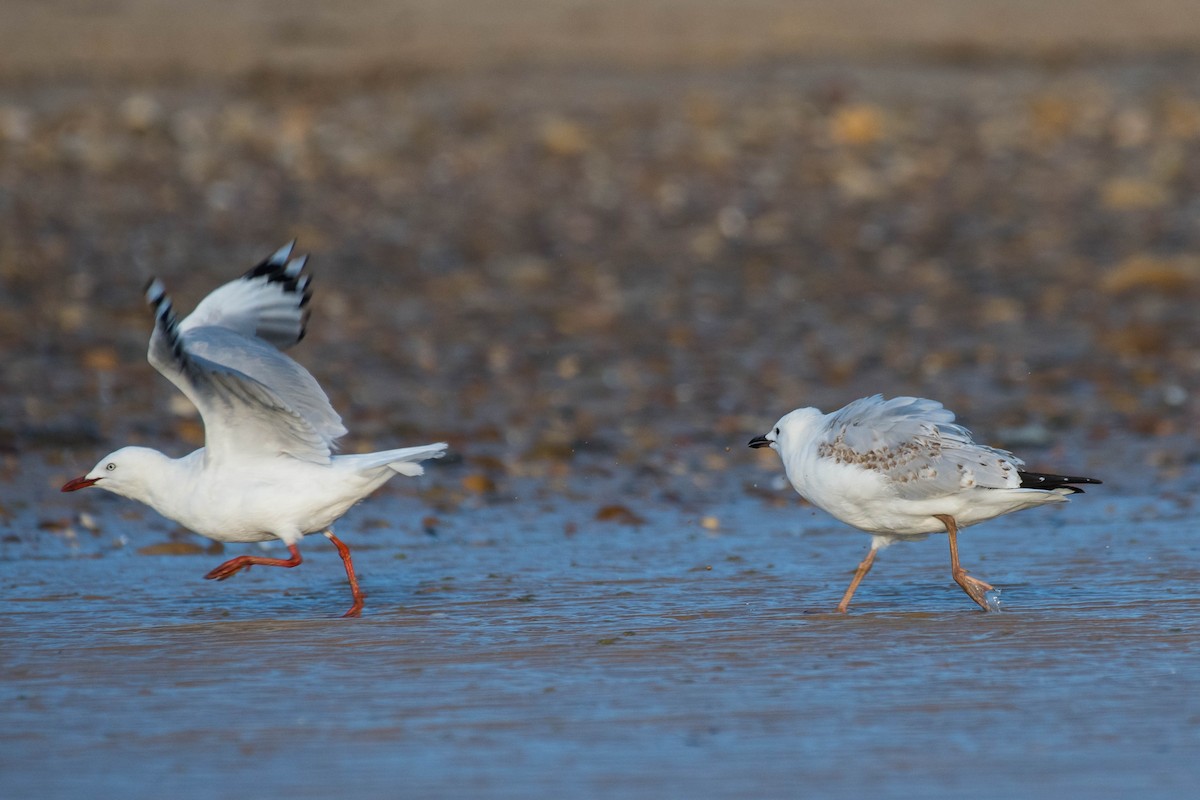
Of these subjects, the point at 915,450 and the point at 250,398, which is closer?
the point at 915,450

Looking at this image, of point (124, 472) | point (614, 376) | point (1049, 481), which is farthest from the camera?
point (614, 376)

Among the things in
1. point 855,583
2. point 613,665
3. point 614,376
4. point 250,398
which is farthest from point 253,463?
point 614,376

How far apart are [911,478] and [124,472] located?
9.03 ft

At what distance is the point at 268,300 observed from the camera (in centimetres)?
684

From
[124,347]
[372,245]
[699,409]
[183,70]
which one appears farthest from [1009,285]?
[183,70]

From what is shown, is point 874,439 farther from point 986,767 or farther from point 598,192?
point 598,192

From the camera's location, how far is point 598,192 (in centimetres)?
1391

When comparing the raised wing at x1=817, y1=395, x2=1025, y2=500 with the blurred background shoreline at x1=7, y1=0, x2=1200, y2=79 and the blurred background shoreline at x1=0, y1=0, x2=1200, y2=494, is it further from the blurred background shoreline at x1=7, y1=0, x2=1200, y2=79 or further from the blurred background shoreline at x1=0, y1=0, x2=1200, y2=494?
the blurred background shoreline at x1=7, y1=0, x2=1200, y2=79

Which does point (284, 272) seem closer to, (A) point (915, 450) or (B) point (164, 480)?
(B) point (164, 480)

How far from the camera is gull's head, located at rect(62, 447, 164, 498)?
21.3 ft

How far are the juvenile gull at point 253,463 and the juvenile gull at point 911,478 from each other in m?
1.31

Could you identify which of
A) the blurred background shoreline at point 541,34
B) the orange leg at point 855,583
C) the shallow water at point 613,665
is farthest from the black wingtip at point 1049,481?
the blurred background shoreline at point 541,34

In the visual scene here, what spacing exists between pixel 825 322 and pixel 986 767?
6949mm

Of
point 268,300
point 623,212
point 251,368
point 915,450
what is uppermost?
point 623,212
